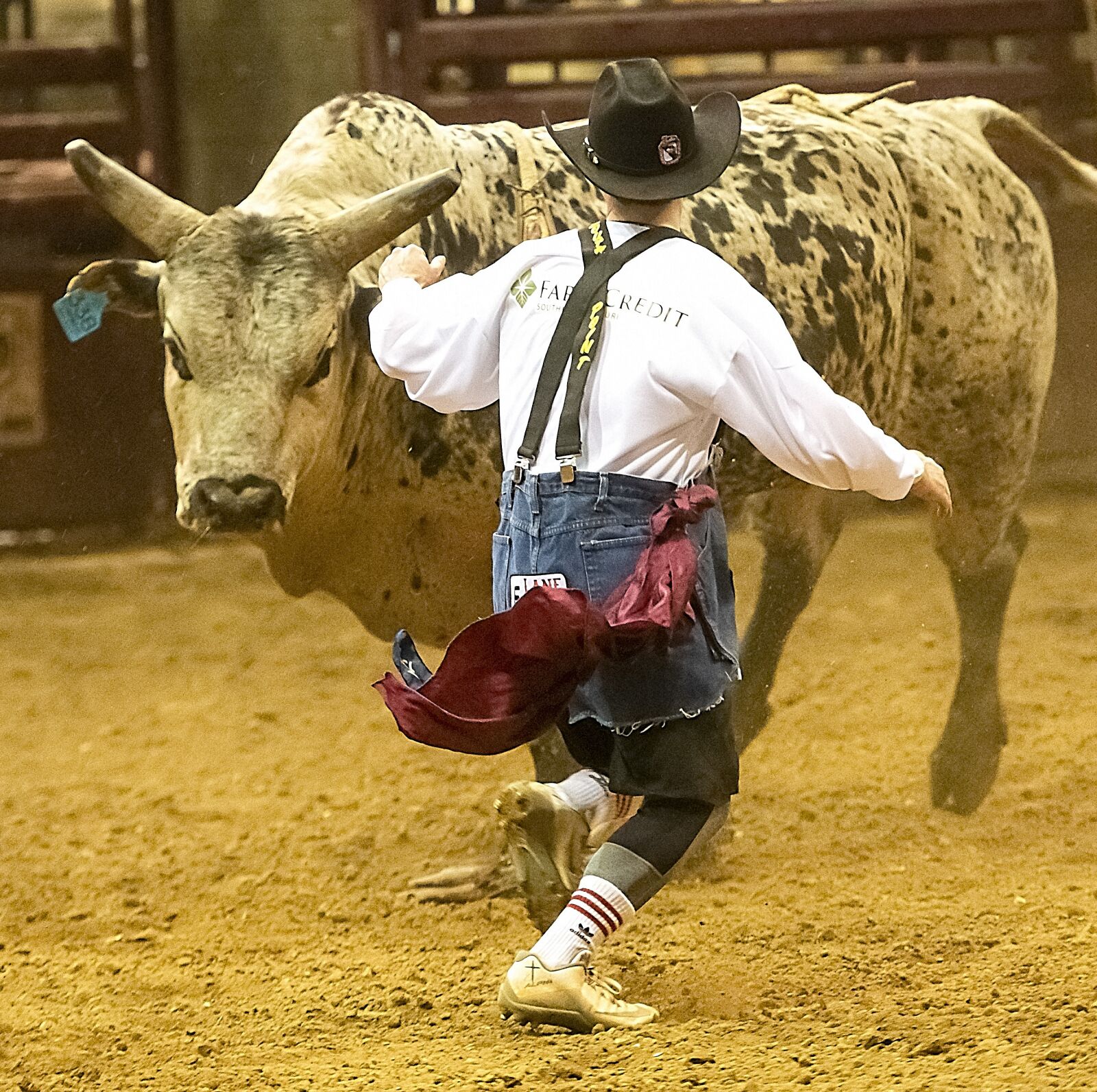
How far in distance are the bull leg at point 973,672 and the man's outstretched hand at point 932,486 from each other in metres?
1.62

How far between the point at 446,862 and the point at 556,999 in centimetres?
131

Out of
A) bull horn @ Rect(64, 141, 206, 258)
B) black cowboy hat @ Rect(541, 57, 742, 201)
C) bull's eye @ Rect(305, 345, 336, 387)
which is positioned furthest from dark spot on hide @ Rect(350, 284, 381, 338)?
black cowboy hat @ Rect(541, 57, 742, 201)

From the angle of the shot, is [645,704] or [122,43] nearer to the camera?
[645,704]

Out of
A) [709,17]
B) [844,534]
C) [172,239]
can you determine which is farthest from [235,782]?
[709,17]

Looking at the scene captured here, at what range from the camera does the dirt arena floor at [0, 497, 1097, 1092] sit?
257 cm

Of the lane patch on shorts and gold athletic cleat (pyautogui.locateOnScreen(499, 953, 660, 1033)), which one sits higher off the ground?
the lane patch on shorts

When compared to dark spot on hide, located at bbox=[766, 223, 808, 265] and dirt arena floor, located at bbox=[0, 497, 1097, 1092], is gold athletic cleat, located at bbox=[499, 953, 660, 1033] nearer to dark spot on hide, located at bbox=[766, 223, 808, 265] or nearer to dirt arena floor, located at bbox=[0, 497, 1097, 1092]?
dirt arena floor, located at bbox=[0, 497, 1097, 1092]

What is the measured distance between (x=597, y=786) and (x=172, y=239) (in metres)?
1.40

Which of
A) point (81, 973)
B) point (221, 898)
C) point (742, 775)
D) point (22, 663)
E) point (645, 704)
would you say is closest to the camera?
point (645, 704)

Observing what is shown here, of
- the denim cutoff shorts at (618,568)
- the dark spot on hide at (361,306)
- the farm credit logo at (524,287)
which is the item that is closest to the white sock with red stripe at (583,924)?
the denim cutoff shorts at (618,568)

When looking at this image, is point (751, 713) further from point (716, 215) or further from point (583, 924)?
point (583, 924)

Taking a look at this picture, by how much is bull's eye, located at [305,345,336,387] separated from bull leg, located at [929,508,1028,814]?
6.00 ft

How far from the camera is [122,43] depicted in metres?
7.54

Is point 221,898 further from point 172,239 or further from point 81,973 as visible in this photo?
point 172,239
